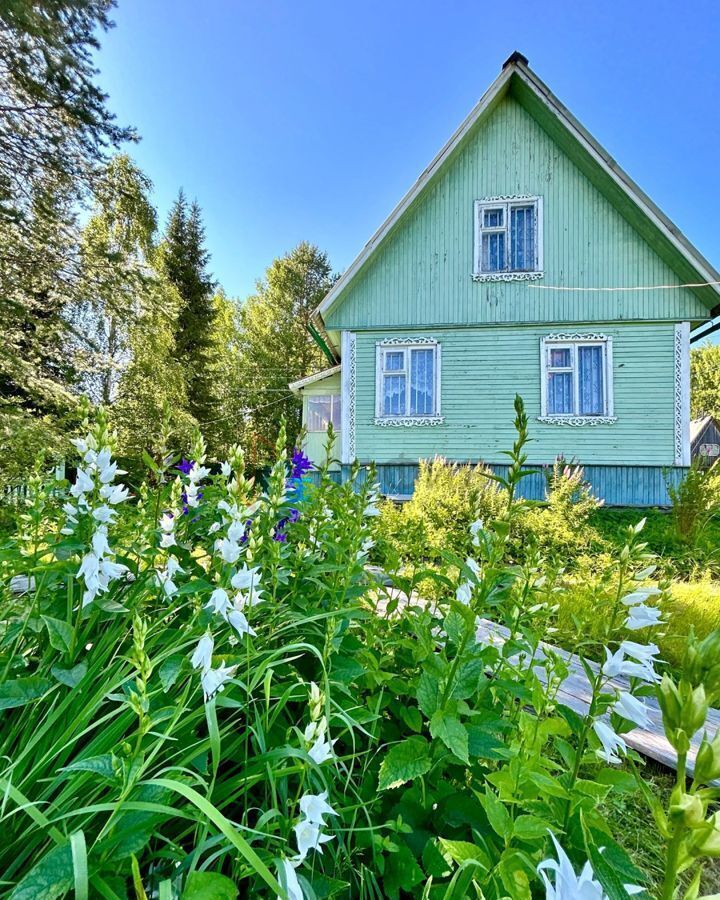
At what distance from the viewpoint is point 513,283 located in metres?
7.98

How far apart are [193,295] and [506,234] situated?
12193 millimetres

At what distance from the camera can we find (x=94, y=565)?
101cm

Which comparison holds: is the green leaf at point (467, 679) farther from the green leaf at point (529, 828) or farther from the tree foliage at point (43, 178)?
the tree foliage at point (43, 178)

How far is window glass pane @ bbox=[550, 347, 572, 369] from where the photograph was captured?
7.96 meters

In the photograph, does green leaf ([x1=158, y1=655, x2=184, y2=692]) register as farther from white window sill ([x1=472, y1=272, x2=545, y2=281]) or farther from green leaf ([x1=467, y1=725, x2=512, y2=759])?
white window sill ([x1=472, y1=272, x2=545, y2=281])

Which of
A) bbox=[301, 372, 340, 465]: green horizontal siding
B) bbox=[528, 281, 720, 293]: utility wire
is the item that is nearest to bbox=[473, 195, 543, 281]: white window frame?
bbox=[528, 281, 720, 293]: utility wire

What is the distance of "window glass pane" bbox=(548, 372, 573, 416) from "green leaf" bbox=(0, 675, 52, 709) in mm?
8180

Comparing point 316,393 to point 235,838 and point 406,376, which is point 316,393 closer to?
point 406,376

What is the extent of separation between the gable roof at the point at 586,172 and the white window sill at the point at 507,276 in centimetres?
169

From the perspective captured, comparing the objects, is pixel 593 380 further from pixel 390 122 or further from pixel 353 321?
pixel 390 122

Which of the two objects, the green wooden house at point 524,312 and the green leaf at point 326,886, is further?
the green wooden house at point 524,312

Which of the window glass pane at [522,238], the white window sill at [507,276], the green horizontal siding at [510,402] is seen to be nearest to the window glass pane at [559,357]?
the green horizontal siding at [510,402]

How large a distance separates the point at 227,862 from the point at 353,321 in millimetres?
8262

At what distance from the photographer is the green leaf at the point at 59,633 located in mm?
952
